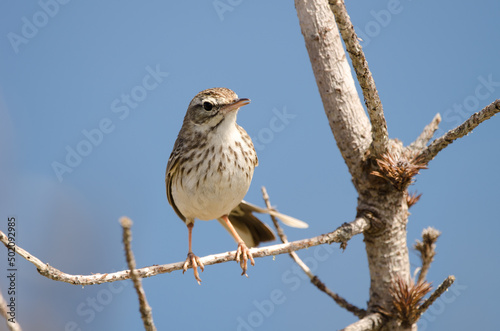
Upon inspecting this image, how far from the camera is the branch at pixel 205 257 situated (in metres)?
2.89

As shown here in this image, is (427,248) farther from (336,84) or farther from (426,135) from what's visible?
(336,84)

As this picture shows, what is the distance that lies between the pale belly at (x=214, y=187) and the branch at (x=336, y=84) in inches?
41.8

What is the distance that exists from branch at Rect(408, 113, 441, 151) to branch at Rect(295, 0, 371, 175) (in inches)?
13.6

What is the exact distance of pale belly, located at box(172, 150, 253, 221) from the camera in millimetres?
4695

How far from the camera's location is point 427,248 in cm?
394

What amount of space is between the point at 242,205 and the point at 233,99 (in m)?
1.25

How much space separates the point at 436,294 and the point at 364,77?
1462 millimetres

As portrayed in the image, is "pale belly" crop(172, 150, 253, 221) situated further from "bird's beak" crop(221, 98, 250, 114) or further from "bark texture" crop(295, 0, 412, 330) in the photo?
"bark texture" crop(295, 0, 412, 330)

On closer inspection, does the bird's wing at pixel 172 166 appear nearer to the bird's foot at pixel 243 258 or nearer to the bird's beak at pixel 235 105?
the bird's beak at pixel 235 105

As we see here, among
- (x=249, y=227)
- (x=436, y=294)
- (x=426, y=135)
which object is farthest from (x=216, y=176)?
(x=436, y=294)

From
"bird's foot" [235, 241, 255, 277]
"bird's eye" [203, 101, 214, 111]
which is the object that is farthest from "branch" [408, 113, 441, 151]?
"bird's eye" [203, 101, 214, 111]

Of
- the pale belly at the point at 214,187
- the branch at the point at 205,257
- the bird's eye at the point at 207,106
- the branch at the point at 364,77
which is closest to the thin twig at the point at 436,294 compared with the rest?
the branch at the point at 205,257

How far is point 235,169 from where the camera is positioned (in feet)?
15.5

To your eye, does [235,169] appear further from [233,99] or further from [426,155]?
[426,155]
